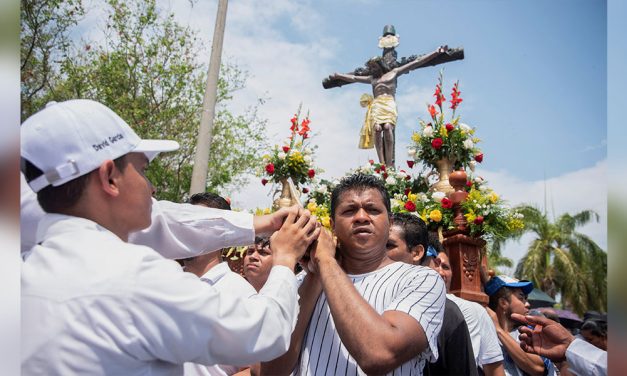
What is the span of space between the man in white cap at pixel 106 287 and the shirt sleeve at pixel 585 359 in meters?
1.22

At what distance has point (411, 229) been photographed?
3.84m

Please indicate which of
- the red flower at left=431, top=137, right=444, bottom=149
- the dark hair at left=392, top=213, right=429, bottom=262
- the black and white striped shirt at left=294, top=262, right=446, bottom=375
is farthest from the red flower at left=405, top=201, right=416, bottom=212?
the black and white striped shirt at left=294, top=262, right=446, bottom=375

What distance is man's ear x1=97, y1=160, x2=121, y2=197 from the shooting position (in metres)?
1.52

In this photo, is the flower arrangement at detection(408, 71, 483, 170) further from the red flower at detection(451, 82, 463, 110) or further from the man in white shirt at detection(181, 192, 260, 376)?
the man in white shirt at detection(181, 192, 260, 376)

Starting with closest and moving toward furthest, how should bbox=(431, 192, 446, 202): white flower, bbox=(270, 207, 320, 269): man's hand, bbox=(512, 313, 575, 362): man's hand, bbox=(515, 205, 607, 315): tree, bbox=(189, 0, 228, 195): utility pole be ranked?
bbox=(270, 207, 320, 269): man's hand → bbox=(512, 313, 575, 362): man's hand → bbox=(189, 0, 228, 195): utility pole → bbox=(431, 192, 446, 202): white flower → bbox=(515, 205, 607, 315): tree

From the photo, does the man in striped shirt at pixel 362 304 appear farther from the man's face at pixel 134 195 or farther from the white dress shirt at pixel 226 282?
the man's face at pixel 134 195

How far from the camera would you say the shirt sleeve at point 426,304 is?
2.19 metres

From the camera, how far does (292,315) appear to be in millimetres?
1645

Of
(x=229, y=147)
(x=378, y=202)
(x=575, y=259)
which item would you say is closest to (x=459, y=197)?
(x=378, y=202)

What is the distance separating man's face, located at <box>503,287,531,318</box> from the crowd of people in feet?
8.93

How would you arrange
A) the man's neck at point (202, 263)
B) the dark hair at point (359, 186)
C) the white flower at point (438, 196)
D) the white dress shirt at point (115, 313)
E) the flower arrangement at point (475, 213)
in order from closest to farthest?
the white dress shirt at point (115, 313)
the dark hair at point (359, 186)
the man's neck at point (202, 263)
the flower arrangement at point (475, 213)
the white flower at point (438, 196)

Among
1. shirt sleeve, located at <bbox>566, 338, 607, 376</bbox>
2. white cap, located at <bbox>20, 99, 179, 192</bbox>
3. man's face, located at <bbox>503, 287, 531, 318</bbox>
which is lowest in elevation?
man's face, located at <bbox>503, 287, 531, 318</bbox>

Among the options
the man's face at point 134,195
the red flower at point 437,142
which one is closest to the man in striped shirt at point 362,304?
the man's face at point 134,195

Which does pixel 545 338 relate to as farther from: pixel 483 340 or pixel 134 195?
pixel 134 195
